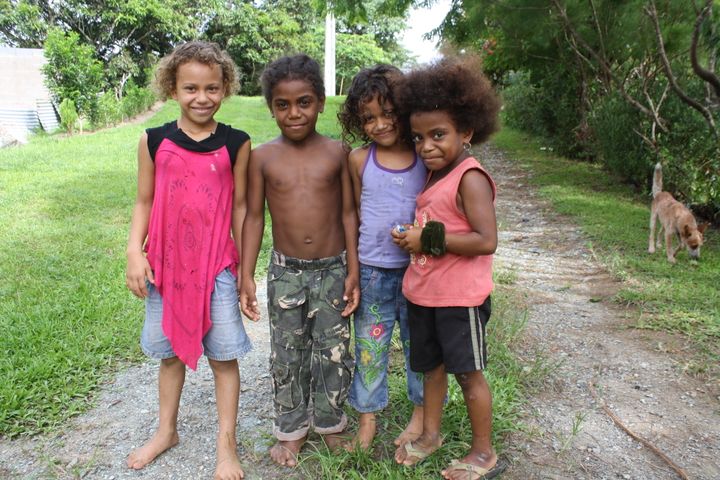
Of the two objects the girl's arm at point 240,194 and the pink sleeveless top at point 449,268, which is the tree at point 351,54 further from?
the pink sleeveless top at point 449,268

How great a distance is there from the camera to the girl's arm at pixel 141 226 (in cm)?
197

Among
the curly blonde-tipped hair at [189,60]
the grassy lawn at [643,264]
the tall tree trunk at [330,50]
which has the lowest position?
the grassy lawn at [643,264]

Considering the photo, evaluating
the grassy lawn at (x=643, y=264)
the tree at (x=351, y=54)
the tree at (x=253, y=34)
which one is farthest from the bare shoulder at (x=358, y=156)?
the tree at (x=351, y=54)

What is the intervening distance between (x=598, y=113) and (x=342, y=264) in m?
7.19

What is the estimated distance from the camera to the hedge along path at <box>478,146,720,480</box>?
7.19ft

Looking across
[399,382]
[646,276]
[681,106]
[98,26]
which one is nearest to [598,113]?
[681,106]

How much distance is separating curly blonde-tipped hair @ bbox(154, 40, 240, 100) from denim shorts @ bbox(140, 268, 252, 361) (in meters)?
0.71

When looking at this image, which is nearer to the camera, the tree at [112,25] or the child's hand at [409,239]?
the child's hand at [409,239]

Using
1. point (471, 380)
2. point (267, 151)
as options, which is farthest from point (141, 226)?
point (471, 380)

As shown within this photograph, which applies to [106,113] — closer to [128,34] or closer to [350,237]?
[128,34]

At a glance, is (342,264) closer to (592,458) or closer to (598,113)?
(592,458)

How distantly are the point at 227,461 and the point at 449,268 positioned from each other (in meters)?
1.14

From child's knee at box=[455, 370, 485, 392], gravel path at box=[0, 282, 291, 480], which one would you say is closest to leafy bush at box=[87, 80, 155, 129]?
gravel path at box=[0, 282, 291, 480]

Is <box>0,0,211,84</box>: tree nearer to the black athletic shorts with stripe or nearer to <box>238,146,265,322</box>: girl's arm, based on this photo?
<box>238,146,265,322</box>: girl's arm
